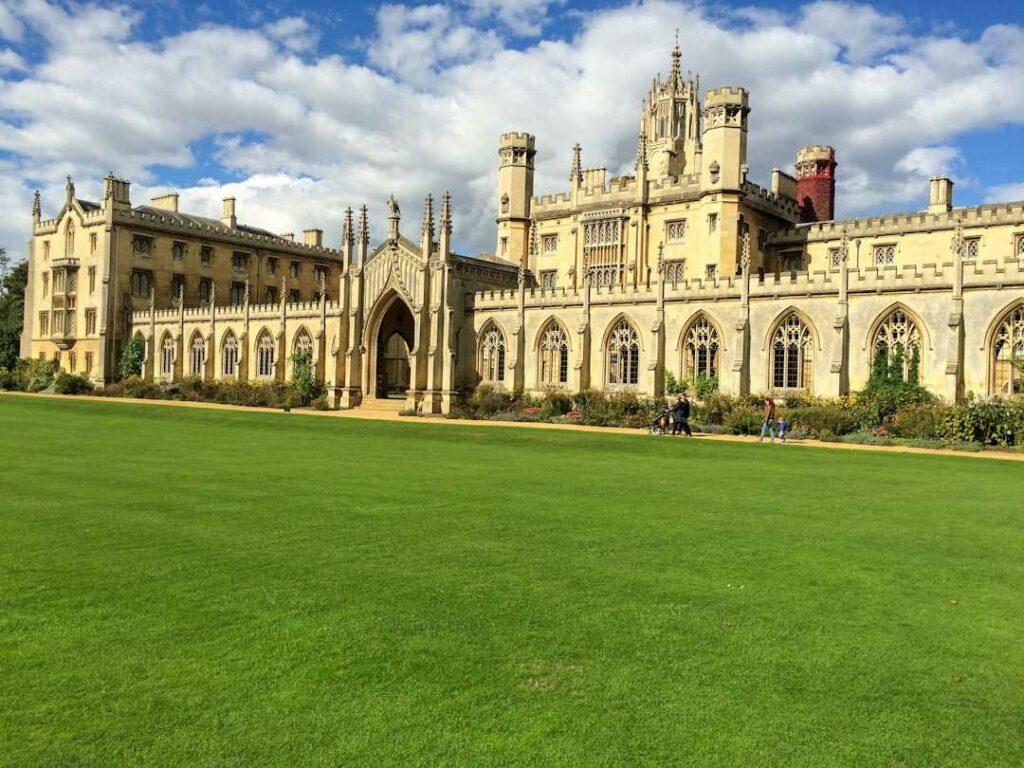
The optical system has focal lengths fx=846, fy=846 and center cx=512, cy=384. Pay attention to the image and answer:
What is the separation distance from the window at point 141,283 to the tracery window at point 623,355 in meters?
36.9

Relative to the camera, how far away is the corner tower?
51219 millimetres

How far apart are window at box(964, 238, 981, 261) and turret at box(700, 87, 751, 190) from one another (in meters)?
10.8

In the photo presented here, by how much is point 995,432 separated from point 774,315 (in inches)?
400

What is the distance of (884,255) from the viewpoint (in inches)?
1649

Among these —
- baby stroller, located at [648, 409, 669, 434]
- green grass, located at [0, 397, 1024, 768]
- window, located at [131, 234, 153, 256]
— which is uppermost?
window, located at [131, 234, 153, 256]

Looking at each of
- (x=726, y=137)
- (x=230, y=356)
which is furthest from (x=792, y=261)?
(x=230, y=356)

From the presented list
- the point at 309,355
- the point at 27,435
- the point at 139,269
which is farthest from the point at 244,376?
the point at 27,435

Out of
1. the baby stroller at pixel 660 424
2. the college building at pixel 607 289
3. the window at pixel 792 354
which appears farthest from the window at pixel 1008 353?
the baby stroller at pixel 660 424

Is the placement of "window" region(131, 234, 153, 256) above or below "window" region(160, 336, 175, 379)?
above

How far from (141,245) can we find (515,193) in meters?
27.8

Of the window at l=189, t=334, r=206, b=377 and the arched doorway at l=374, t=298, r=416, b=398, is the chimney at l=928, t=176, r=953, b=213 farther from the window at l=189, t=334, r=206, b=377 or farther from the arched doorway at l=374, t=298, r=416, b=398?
the window at l=189, t=334, r=206, b=377

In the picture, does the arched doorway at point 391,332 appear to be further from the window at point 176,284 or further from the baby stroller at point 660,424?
the window at point 176,284

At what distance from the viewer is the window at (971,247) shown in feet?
127

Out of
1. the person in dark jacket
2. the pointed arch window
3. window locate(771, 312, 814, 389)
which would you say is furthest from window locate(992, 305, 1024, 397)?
the pointed arch window
